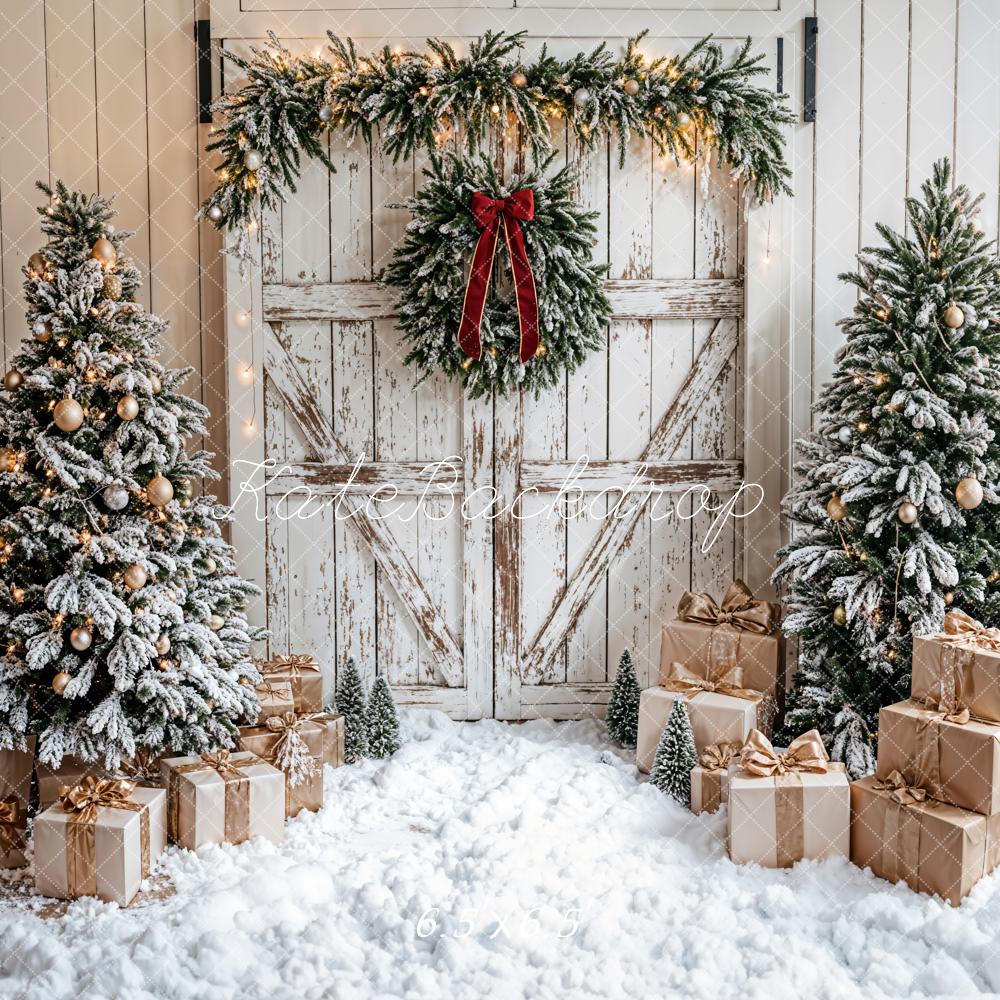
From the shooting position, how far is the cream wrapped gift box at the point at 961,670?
102 inches

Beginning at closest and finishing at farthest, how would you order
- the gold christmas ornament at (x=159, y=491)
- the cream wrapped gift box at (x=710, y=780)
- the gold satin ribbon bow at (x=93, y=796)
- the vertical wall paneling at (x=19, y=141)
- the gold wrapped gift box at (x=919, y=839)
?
1. the gold wrapped gift box at (x=919, y=839)
2. the gold satin ribbon bow at (x=93, y=796)
3. the gold christmas ornament at (x=159, y=491)
4. the cream wrapped gift box at (x=710, y=780)
5. the vertical wall paneling at (x=19, y=141)

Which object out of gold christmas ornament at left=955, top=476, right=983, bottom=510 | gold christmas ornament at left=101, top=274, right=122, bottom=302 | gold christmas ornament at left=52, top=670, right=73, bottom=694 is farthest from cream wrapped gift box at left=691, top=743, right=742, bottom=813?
gold christmas ornament at left=101, top=274, right=122, bottom=302

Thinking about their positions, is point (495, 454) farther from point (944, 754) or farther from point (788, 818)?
point (944, 754)

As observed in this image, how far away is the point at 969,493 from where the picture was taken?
10.0 feet

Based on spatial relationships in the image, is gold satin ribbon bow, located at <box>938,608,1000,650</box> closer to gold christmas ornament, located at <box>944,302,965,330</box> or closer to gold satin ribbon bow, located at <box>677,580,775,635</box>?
gold satin ribbon bow, located at <box>677,580,775,635</box>

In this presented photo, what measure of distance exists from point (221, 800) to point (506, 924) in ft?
3.20

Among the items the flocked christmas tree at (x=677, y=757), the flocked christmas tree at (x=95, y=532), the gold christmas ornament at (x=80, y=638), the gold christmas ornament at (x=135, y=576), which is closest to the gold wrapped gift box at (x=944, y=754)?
the flocked christmas tree at (x=677, y=757)

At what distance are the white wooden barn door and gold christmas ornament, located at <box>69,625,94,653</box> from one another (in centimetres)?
110

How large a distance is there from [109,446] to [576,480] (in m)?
1.86

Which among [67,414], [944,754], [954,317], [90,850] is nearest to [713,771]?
[944,754]

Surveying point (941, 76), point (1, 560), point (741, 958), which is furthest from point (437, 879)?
point (941, 76)

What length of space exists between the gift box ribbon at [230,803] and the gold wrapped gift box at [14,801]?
0.46 meters

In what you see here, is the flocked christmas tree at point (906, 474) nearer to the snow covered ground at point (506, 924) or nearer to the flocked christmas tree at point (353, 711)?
the snow covered ground at point (506, 924)

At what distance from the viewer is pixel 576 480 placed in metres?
3.91
